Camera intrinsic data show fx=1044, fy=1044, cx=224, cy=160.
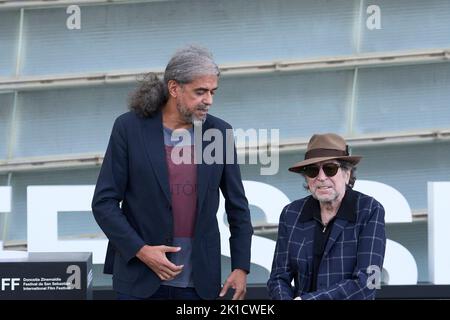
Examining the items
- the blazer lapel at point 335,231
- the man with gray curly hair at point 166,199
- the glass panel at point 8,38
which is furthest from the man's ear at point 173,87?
the glass panel at point 8,38

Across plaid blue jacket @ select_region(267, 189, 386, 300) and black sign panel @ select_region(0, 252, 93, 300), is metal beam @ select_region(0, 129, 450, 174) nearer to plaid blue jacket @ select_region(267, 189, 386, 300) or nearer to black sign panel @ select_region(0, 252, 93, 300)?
black sign panel @ select_region(0, 252, 93, 300)

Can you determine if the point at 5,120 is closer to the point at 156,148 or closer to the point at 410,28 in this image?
the point at 156,148

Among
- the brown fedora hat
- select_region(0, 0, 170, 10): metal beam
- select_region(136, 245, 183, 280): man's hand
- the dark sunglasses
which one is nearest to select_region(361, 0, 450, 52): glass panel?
select_region(0, 0, 170, 10): metal beam

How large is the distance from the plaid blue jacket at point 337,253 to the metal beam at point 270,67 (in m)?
1.81

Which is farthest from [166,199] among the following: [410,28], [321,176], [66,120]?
[410,28]

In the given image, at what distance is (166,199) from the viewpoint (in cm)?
416

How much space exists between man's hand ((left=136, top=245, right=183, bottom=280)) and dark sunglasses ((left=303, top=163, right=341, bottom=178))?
25.8 inches

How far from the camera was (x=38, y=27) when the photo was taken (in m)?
5.93

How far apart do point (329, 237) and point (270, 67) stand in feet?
6.56

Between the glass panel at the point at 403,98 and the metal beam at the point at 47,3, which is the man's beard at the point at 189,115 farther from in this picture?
the glass panel at the point at 403,98

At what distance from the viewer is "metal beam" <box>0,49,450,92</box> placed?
5.94 m

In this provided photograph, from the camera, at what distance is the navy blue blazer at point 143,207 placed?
416cm
